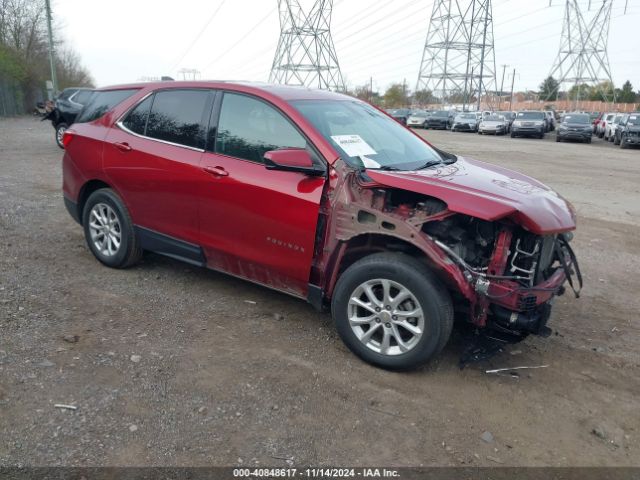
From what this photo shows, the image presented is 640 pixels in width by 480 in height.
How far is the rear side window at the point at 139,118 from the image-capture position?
4.72 metres

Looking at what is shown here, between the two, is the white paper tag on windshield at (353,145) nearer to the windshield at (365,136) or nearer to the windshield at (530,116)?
the windshield at (365,136)

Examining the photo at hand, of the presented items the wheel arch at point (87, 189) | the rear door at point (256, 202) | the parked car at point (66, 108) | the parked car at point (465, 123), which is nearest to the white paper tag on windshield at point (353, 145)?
the rear door at point (256, 202)

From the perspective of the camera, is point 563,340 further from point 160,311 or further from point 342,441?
point 160,311

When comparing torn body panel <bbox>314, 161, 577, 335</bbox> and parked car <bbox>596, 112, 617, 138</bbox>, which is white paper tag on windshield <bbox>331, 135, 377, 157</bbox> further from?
parked car <bbox>596, 112, 617, 138</bbox>

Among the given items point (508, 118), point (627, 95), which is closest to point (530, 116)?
point (508, 118)

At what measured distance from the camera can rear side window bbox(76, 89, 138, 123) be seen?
5043mm

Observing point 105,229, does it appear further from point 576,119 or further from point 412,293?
point 576,119

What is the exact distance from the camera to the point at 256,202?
384cm

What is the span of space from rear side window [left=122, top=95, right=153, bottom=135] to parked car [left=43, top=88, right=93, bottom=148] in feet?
36.5

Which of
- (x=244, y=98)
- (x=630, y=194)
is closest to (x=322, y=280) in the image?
(x=244, y=98)

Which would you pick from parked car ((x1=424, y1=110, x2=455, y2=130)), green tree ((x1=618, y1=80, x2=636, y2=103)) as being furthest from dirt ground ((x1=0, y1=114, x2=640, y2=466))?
green tree ((x1=618, y1=80, x2=636, y2=103))

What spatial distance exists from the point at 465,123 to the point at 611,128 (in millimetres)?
10068

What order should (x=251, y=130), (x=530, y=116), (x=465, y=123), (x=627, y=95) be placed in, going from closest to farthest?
1. (x=251, y=130)
2. (x=530, y=116)
3. (x=465, y=123)
4. (x=627, y=95)

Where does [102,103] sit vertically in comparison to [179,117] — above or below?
above
